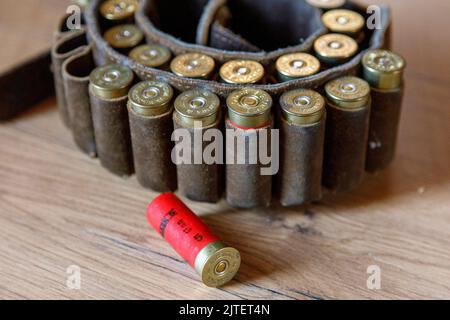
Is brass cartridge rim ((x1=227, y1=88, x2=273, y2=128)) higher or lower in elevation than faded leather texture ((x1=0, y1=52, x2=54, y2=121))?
higher

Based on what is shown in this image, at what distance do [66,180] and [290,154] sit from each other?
0.40 metres

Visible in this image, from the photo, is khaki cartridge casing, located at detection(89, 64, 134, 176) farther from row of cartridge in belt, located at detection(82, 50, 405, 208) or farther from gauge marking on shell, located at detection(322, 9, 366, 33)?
gauge marking on shell, located at detection(322, 9, 366, 33)

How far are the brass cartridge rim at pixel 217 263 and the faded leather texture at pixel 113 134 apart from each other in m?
0.24

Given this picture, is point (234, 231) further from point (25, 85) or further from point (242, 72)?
point (25, 85)

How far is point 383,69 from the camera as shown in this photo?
1.05 m

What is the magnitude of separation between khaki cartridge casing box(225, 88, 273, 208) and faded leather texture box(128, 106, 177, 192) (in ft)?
0.31

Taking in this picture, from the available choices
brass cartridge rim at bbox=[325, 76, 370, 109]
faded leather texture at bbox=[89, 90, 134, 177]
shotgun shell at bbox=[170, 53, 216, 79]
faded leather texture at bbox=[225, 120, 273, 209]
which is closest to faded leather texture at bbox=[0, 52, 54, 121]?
faded leather texture at bbox=[89, 90, 134, 177]

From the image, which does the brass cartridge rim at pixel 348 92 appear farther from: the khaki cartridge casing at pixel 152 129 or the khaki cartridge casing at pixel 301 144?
the khaki cartridge casing at pixel 152 129

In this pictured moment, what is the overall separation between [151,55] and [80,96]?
0.44ft

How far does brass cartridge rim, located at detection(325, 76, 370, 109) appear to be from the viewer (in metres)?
1.01

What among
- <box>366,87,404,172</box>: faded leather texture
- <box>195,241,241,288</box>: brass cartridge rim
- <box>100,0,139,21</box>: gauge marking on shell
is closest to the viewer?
<box>195,241,241,288</box>: brass cartridge rim

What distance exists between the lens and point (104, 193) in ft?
3.76
